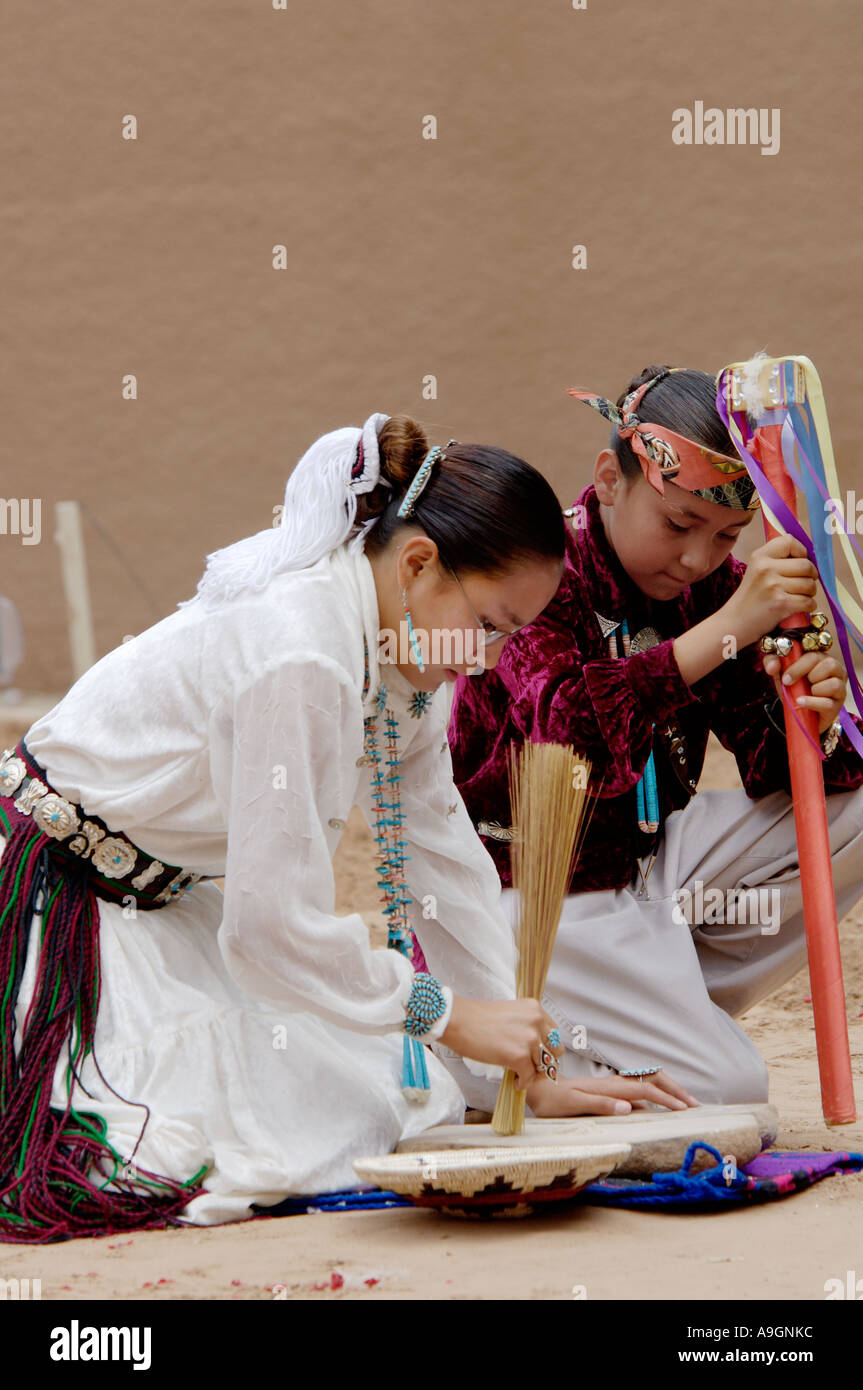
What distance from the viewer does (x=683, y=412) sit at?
2.56 meters

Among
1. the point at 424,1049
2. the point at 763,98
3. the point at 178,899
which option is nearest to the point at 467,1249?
the point at 424,1049

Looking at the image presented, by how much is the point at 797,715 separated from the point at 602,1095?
666 millimetres

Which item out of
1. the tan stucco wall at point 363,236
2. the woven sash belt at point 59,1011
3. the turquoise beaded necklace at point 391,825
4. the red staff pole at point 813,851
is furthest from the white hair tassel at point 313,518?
the tan stucco wall at point 363,236

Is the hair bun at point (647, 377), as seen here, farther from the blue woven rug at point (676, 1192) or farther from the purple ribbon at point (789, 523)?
the blue woven rug at point (676, 1192)

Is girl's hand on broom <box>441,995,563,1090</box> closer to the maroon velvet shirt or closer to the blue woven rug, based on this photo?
the blue woven rug

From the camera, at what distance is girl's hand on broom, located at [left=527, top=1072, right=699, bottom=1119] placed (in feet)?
7.46

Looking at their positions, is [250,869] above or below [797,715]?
below

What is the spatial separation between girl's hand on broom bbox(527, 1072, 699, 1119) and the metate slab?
7 centimetres

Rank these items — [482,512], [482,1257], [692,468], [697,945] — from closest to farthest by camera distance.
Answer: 1. [482,1257]
2. [482,512]
3. [692,468]
4. [697,945]

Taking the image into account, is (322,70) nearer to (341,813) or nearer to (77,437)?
(77,437)

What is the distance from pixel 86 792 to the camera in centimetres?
211

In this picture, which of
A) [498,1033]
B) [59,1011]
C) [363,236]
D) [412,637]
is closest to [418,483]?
[412,637]

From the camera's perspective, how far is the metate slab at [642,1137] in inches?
80.3

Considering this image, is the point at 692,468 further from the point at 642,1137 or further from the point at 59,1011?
the point at 59,1011
